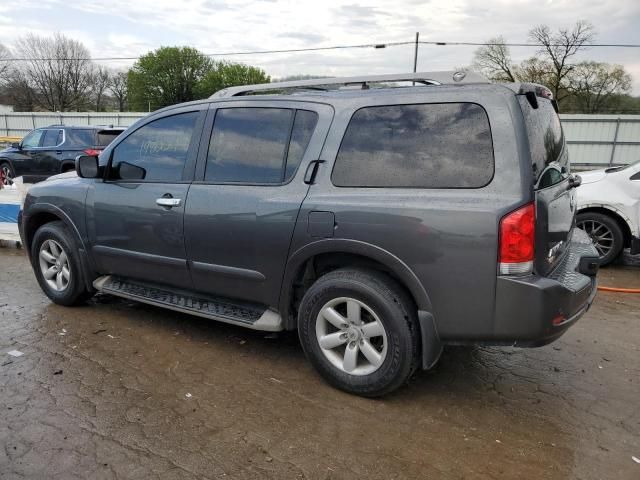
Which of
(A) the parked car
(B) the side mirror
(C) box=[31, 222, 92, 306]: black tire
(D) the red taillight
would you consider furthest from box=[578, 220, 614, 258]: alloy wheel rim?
(A) the parked car

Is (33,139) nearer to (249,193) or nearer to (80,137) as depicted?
(80,137)

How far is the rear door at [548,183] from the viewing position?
2.71m

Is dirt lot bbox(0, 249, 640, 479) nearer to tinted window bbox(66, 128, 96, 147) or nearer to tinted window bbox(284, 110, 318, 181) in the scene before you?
tinted window bbox(284, 110, 318, 181)

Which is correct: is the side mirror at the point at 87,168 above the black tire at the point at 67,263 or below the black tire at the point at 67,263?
above

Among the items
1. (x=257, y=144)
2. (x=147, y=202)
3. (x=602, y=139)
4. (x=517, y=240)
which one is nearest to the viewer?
(x=517, y=240)

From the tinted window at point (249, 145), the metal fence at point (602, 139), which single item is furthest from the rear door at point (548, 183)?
the metal fence at point (602, 139)

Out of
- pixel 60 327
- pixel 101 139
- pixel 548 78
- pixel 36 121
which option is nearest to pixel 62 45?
pixel 36 121

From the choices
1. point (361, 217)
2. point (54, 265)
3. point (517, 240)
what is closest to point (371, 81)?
point (361, 217)

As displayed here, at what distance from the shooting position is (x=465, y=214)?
2.69m

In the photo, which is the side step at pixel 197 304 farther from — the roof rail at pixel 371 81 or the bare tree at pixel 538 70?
the bare tree at pixel 538 70

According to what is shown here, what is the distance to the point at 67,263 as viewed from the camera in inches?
183

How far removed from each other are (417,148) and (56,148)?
1225 cm

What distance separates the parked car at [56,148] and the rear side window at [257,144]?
384 inches

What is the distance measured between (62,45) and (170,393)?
7938 cm
